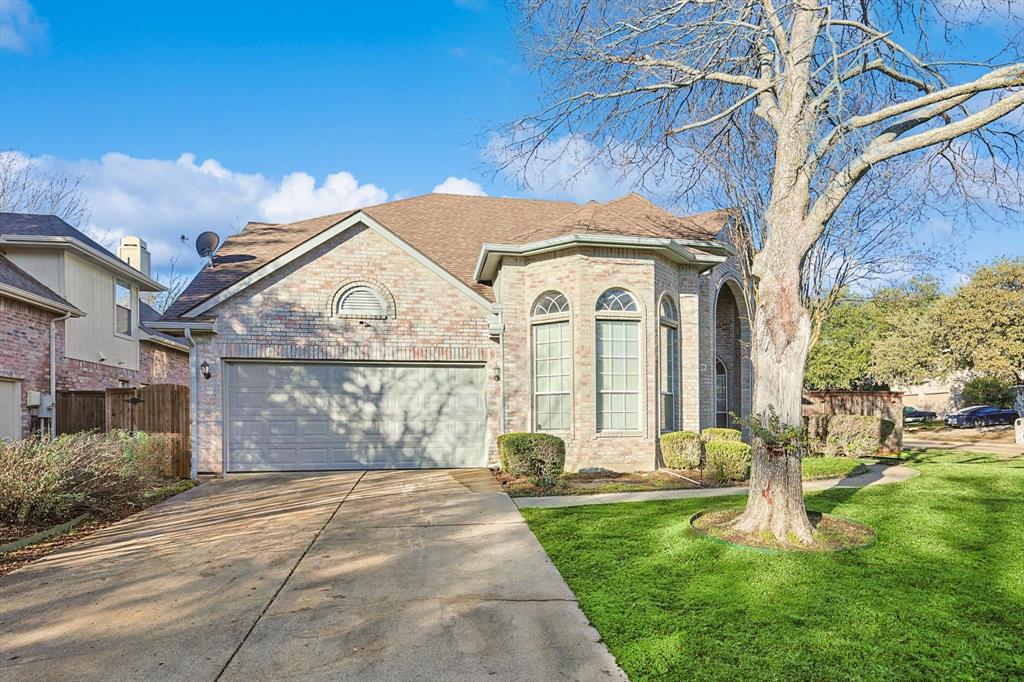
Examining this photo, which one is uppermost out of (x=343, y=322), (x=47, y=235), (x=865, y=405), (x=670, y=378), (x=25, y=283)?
(x=47, y=235)

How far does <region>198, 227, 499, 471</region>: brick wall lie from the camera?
1260cm

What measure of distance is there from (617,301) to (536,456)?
3.55 meters

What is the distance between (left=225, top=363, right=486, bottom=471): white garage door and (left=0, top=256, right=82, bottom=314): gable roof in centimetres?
416

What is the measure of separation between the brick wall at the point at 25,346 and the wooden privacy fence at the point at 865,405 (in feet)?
59.6

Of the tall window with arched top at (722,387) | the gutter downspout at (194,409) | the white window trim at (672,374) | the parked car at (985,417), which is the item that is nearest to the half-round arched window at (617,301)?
the white window trim at (672,374)

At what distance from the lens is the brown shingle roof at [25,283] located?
12.6m

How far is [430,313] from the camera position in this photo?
13359mm

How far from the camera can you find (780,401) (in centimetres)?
647

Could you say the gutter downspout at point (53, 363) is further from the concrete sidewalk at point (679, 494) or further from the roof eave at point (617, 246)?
the concrete sidewalk at point (679, 494)

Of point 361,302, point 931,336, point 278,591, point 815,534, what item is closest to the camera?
point 278,591

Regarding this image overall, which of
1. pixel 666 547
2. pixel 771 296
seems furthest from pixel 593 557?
pixel 771 296

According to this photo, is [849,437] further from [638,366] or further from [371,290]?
[371,290]

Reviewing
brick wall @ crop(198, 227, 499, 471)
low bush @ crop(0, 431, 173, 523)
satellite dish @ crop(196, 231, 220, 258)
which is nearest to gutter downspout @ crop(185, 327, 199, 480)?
brick wall @ crop(198, 227, 499, 471)

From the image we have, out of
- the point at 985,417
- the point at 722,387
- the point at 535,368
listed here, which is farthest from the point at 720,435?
the point at 985,417
